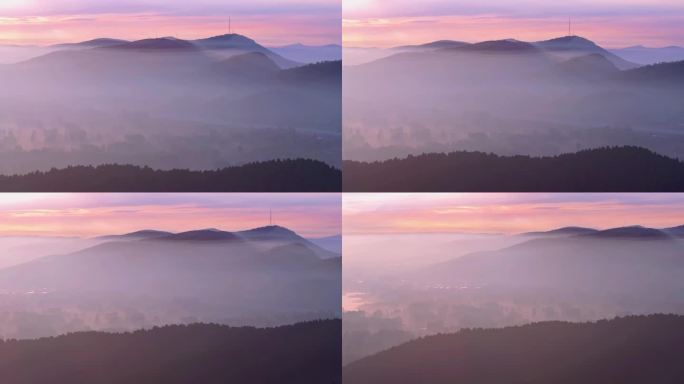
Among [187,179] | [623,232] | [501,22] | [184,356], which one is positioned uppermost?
[501,22]

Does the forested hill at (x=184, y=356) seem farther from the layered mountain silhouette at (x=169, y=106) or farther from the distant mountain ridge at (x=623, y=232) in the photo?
the distant mountain ridge at (x=623, y=232)

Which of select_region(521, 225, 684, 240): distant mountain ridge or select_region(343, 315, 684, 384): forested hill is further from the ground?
select_region(521, 225, 684, 240): distant mountain ridge

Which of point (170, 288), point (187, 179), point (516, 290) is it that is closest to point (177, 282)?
point (170, 288)

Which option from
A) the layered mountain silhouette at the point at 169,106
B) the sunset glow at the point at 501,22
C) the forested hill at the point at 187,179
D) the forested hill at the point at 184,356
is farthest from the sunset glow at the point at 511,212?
the sunset glow at the point at 501,22

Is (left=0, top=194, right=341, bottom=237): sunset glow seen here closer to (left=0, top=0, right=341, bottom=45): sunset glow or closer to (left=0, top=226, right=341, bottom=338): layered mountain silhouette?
(left=0, top=226, right=341, bottom=338): layered mountain silhouette

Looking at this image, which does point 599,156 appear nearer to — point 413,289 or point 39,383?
point 413,289

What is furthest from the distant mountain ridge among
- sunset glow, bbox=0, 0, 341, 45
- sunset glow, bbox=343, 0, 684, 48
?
sunset glow, bbox=0, 0, 341, 45

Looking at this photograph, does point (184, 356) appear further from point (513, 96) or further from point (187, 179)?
point (513, 96)
